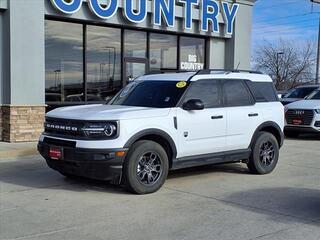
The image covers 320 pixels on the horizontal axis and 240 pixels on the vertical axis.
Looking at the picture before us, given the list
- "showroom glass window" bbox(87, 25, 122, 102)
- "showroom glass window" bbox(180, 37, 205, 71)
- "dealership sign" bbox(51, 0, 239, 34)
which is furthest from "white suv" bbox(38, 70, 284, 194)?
"showroom glass window" bbox(180, 37, 205, 71)

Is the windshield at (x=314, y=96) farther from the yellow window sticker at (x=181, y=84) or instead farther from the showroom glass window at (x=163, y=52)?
the yellow window sticker at (x=181, y=84)

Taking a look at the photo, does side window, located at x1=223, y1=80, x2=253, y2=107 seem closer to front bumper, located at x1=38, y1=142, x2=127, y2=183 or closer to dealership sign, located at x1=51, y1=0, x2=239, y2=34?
front bumper, located at x1=38, y1=142, x2=127, y2=183

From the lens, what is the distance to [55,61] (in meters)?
15.1

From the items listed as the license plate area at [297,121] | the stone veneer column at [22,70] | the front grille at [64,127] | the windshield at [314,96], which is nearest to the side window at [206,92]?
the front grille at [64,127]

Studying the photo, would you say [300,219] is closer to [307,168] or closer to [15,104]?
[307,168]

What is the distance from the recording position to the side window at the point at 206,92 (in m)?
8.50

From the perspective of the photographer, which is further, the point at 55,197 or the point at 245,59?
the point at 245,59

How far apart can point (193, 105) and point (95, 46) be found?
28.0ft

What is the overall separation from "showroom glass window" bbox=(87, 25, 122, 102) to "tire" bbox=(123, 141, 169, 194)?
8.39 meters

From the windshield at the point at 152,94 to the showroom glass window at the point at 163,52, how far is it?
28.0 ft

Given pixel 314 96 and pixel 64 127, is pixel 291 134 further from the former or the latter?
pixel 64 127

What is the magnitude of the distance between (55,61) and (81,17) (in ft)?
5.03

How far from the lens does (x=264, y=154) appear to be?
972 cm

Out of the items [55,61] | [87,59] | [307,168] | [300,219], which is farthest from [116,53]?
[300,219]
